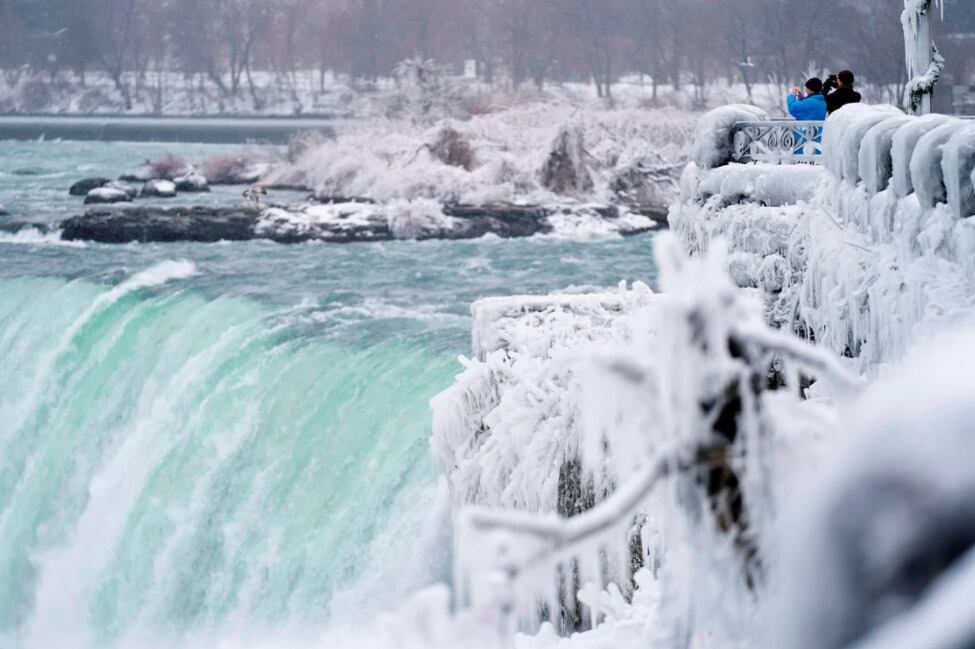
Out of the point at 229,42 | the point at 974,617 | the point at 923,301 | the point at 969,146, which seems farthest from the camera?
the point at 229,42

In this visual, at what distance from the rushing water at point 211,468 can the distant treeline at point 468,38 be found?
47.6ft

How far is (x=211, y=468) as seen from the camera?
12133 mm

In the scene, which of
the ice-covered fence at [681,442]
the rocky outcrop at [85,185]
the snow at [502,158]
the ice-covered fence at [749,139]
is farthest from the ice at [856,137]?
the rocky outcrop at [85,185]

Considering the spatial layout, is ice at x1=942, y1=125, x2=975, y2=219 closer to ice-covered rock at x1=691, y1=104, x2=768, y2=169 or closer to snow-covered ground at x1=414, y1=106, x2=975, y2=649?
snow-covered ground at x1=414, y1=106, x2=975, y2=649

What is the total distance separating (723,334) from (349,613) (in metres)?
9.14

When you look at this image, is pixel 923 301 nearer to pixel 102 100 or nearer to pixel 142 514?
pixel 142 514

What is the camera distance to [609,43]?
31.4 meters

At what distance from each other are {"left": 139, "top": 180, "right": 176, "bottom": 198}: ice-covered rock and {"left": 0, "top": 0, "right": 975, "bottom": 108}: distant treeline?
5.08 m

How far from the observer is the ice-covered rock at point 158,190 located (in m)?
28.4

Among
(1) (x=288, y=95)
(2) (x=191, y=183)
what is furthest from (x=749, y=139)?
(1) (x=288, y=95)

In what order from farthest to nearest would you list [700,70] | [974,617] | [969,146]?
[700,70], [969,146], [974,617]

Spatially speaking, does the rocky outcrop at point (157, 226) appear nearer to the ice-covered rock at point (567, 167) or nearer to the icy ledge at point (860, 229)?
the ice-covered rock at point (567, 167)

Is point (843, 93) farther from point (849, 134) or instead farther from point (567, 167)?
point (567, 167)

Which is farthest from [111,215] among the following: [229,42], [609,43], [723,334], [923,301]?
[723,334]
